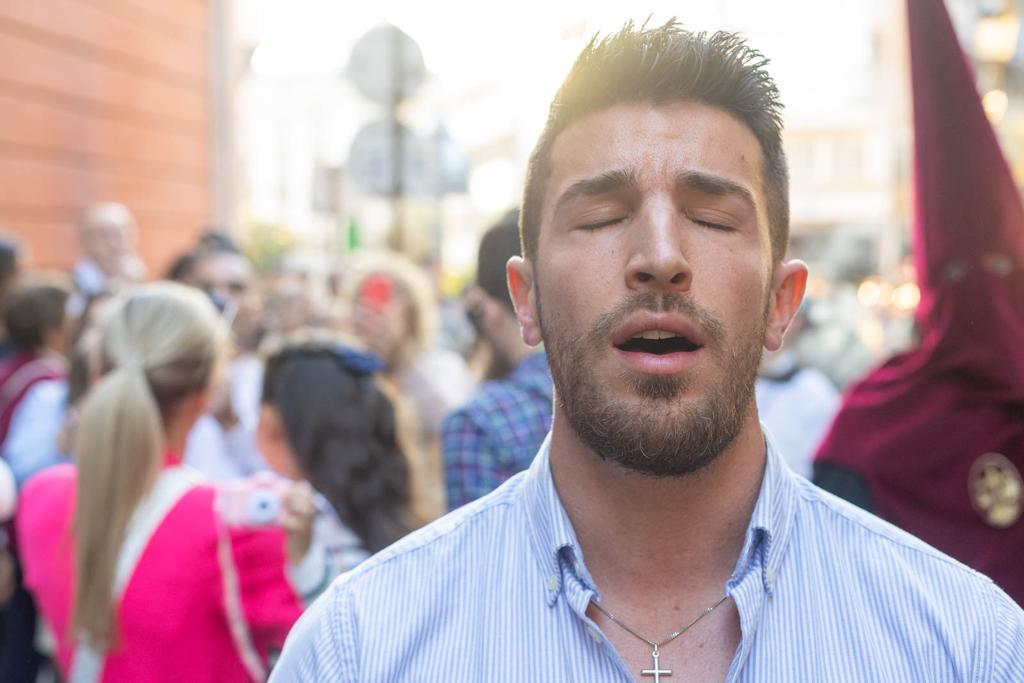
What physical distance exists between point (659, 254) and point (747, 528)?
45cm

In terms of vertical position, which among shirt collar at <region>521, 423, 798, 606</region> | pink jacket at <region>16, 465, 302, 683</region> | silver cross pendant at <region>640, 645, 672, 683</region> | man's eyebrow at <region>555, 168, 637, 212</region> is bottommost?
pink jacket at <region>16, 465, 302, 683</region>

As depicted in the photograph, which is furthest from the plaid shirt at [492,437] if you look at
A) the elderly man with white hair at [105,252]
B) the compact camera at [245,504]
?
the elderly man with white hair at [105,252]

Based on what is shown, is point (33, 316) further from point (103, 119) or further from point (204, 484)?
point (103, 119)

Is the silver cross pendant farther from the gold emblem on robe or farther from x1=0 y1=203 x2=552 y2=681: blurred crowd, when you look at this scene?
the gold emblem on robe

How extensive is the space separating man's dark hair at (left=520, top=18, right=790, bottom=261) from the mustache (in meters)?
0.22

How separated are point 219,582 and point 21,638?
712 mm

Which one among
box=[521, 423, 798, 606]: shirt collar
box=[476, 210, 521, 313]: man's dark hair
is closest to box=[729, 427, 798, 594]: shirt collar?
box=[521, 423, 798, 606]: shirt collar

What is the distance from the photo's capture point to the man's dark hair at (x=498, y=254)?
11.0ft

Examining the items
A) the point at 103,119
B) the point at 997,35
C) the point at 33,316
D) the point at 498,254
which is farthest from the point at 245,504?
the point at 997,35

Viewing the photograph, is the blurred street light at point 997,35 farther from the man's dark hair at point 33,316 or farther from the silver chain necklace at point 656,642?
the silver chain necklace at point 656,642

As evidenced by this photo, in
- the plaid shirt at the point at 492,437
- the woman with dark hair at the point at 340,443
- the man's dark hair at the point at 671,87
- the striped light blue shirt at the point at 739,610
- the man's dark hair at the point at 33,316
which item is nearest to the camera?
the striped light blue shirt at the point at 739,610

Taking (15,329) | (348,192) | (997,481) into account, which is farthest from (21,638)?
(348,192)

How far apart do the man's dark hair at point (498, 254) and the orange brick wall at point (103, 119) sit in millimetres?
6020

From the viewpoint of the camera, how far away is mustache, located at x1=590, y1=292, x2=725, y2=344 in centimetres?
161
